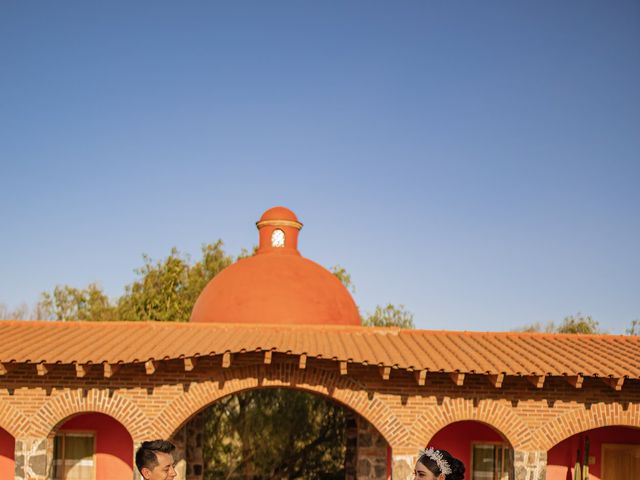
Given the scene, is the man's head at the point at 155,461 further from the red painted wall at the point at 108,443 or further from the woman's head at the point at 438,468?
the red painted wall at the point at 108,443

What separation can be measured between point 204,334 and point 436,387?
4.19m

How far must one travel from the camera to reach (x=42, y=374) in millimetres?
10422

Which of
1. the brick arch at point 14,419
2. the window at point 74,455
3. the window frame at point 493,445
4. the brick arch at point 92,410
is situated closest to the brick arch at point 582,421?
the window frame at point 493,445

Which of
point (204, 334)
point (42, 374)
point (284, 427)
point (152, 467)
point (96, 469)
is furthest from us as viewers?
point (284, 427)

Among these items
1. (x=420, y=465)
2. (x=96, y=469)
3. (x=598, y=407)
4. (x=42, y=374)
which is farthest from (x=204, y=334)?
(x=420, y=465)

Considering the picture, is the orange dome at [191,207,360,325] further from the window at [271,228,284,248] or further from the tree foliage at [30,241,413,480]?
the tree foliage at [30,241,413,480]

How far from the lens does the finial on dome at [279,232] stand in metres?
16.4

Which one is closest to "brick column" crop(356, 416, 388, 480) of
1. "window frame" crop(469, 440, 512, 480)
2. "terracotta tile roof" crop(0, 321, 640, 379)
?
"window frame" crop(469, 440, 512, 480)

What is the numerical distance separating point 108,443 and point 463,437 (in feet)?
23.0

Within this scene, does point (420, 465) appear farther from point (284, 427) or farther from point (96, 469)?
point (284, 427)

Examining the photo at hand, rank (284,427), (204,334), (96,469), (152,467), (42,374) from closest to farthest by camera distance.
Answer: (152,467) < (42,374) < (204,334) < (96,469) < (284,427)

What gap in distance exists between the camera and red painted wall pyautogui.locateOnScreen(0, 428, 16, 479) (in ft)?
40.6

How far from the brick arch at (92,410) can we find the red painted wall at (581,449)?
7688mm

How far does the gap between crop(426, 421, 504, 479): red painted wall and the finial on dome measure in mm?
6053
